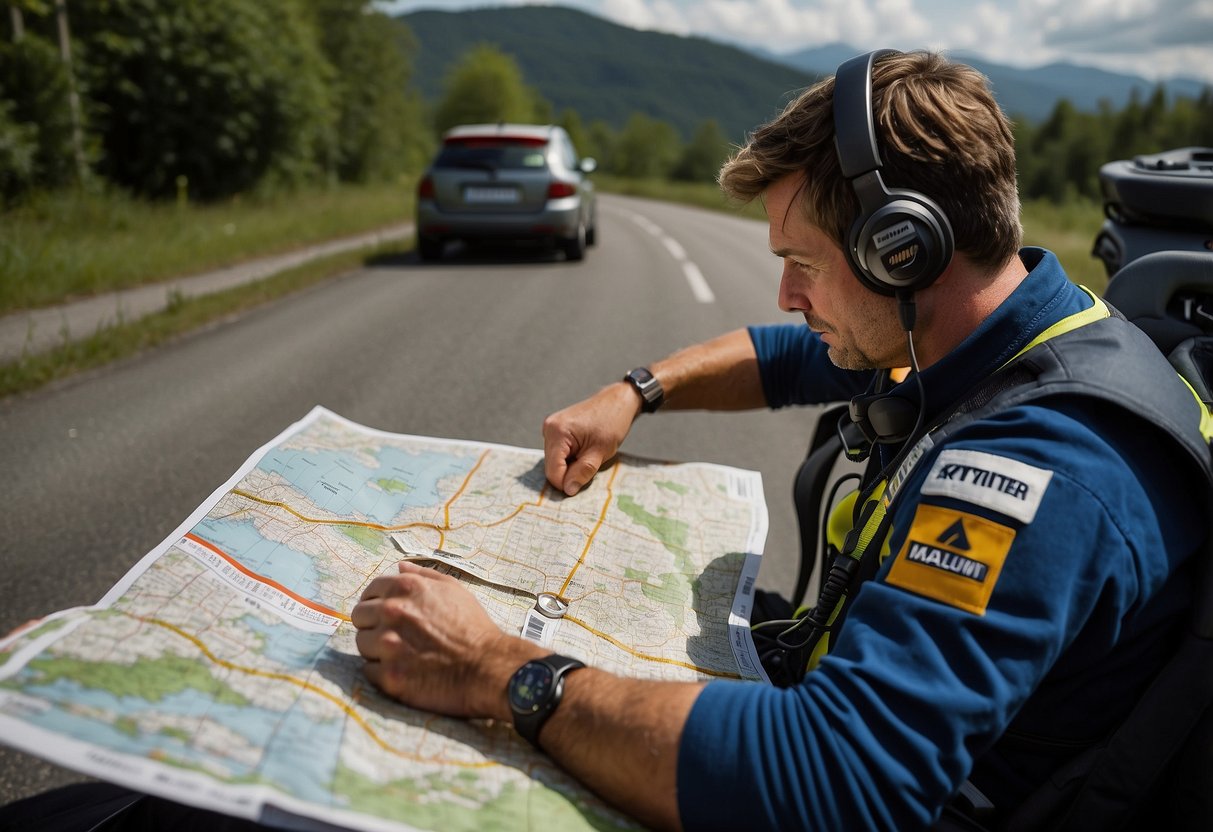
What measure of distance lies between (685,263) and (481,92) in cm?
7258

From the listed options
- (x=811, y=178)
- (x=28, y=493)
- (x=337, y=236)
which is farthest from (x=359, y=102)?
(x=811, y=178)

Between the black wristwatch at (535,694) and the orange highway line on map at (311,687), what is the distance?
6cm

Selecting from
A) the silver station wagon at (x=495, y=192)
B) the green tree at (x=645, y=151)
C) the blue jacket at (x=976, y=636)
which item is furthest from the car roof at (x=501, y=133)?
the green tree at (x=645, y=151)

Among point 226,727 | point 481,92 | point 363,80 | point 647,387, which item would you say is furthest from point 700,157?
point 226,727

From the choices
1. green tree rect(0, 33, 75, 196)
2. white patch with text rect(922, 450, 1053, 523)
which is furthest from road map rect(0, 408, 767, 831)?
green tree rect(0, 33, 75, 196)

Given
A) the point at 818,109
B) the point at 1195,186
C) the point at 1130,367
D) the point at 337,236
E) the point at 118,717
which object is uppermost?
the point at 818,109

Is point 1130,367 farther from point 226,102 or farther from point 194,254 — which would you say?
point 226,102

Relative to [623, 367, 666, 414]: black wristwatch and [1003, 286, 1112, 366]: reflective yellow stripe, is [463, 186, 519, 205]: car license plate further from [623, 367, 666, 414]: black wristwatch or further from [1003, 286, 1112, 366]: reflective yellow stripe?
[1003, 286, 1112, 366]: reflective yellow stripe

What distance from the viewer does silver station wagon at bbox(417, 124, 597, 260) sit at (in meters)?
11.8

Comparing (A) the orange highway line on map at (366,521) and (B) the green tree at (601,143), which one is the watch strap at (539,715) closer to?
(A) the orange highway line on map at (366,521)

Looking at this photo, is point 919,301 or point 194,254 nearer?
point 919,301

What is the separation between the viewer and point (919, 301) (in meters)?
1.56

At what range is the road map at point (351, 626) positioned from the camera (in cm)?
109

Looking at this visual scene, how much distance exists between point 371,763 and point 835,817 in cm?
58
